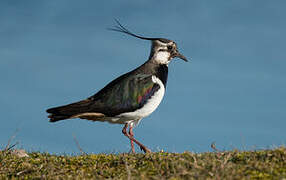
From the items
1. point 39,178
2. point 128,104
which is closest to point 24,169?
point 39,178

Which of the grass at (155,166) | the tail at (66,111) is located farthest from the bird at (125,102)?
the grass at (155,166)

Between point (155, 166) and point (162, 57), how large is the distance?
402 cm

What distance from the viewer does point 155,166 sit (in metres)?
7.46

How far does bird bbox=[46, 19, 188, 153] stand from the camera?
961cm

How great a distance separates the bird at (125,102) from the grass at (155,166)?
106 centimetres

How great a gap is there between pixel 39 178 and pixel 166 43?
5.19m

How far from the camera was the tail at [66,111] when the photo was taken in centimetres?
956

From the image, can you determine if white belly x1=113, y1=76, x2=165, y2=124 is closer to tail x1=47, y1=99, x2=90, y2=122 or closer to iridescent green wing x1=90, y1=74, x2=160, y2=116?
iridescent green wing x1=90, y1=74, x2=160, y2=116

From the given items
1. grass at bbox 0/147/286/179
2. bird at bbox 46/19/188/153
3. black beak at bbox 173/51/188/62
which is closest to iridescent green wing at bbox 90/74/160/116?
bird at bbox 46/19/188/153

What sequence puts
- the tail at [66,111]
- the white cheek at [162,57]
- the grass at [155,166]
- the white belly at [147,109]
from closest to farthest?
the grass at [155,166], the tail at [66,111], the white belly at [147,109], the white cheek at [162,57]

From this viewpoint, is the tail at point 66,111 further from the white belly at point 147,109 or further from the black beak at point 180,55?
the black beak at point 180,55

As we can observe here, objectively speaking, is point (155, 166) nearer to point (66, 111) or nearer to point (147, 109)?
point (147, 109)

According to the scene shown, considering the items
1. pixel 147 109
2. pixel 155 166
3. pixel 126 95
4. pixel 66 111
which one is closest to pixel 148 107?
pixel 147 109

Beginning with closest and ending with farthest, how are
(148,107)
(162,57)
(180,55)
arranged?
(148,107)
(162,57)
(180,55)
